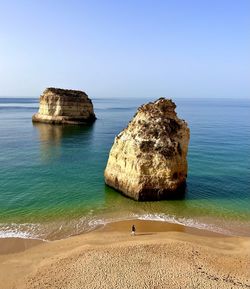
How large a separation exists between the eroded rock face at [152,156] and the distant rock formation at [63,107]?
61.0m

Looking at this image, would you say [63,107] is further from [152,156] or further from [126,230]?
[126,230]

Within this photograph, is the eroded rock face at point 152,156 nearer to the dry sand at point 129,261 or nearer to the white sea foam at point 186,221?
the white sea foam at point 186,221

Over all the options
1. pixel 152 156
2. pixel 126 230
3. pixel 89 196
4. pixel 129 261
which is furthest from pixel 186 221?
pixel 89 196

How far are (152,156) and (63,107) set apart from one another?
65.5m

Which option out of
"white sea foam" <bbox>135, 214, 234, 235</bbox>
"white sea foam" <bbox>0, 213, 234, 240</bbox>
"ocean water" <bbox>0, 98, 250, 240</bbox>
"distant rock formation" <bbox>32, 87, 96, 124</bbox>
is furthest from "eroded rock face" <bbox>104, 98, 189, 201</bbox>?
"distant rock formation" <bbox>32, 87, 96, 124</bbox>

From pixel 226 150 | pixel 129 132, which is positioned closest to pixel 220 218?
pixel 129 132

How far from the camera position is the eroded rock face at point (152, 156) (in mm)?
31828

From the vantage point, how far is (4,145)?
193 feet

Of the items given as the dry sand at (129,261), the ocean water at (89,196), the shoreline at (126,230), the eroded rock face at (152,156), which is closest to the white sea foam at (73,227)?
the ocean water at (89,196)

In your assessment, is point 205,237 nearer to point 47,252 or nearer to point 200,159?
point 47,252

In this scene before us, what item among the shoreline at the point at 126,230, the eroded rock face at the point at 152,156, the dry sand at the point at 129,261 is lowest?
the shoreline at the point at 126,230

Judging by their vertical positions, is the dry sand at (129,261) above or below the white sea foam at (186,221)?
above

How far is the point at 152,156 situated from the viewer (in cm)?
3192

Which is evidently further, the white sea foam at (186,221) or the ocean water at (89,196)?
the ocean water at (89,196)
